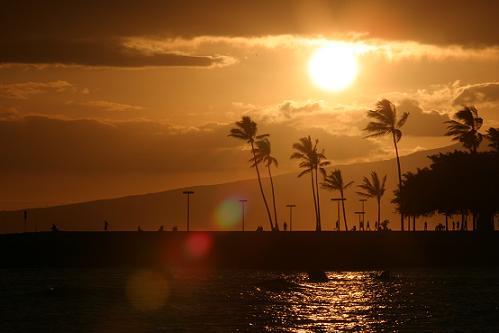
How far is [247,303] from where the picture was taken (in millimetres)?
61125

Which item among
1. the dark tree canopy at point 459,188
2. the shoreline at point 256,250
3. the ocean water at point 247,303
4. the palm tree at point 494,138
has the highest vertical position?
the palm tree at point 494,138

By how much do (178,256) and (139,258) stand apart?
436 cm

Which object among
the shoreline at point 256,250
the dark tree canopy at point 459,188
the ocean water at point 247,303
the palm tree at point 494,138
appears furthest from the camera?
the palm tree at point 494,138

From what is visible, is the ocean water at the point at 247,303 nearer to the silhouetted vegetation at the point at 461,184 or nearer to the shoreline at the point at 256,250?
the shoreline at the point at 256,250

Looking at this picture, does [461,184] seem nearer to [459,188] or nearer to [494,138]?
[459,188]

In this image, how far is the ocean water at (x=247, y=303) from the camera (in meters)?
50.4

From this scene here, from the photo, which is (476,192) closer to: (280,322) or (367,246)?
(367,246)

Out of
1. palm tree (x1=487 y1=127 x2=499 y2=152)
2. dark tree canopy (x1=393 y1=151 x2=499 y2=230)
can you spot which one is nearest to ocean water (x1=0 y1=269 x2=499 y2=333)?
dark tree canopy (x1=393 y1=151 x2=499 y2=230)

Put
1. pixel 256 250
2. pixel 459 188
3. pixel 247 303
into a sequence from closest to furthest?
pixel 247 303 < pixel 256 250 < pixel 459 188

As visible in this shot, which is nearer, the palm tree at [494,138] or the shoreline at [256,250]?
the shoreline at [256,250]

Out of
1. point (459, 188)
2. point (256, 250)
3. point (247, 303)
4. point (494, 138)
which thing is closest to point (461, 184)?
point (459, 188)

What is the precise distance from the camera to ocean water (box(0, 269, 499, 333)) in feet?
165

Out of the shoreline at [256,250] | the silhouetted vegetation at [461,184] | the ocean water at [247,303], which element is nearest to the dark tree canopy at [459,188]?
the silhouetted vegetation at [461,184]

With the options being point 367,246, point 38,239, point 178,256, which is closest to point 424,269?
point 367,246
